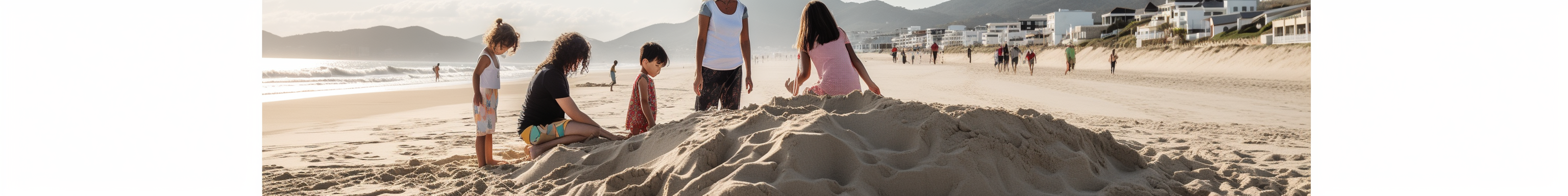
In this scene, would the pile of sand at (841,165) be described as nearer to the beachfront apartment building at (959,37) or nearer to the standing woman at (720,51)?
the standing woman at (720,51)

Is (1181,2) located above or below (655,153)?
above

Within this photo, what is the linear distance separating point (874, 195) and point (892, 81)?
13.5 metres

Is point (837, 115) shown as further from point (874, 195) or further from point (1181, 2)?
point (1181, 2)

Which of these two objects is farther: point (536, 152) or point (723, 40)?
point (723, 40)

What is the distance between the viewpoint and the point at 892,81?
1557 centimetres

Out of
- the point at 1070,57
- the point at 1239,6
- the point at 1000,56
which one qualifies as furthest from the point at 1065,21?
the point at 1070,57

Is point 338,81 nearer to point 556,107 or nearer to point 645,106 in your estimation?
point 556,107

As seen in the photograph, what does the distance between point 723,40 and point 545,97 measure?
2.98 feet

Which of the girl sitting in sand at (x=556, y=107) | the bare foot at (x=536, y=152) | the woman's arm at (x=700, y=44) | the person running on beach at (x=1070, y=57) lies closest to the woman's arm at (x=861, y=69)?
the woman's arm at (x=700, y=44)

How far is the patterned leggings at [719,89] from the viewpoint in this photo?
3971 millimetres

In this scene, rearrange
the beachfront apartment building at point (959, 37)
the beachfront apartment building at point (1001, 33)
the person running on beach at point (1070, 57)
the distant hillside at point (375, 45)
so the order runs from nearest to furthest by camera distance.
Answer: the person running on beach at point (1070, 57) < the distant hillside at point (375, 45) < the beachfront apartment building at point (1001, 33) < the beachfront apartment building at point (959, 37)

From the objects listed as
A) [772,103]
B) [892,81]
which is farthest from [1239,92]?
[772,103]

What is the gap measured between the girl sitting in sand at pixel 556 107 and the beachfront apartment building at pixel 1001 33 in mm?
72081

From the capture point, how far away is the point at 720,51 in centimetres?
389
